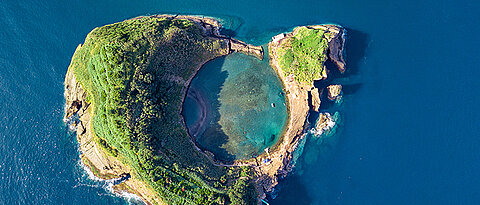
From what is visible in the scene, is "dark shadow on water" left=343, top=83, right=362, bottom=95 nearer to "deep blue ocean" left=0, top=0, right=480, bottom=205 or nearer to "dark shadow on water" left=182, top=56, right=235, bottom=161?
Answer: "deep blue ocean" left=0, top=0, right=480, bottom=205

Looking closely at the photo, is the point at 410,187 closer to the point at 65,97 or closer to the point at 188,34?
the point at 188,34

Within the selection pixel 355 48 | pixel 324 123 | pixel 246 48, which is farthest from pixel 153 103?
pixel 355 48

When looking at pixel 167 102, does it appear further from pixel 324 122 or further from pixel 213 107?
pixel 324 122

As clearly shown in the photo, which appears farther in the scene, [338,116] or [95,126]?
[338,116]

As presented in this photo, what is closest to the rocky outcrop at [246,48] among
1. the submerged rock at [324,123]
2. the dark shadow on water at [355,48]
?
the submerged rock at [324,123]

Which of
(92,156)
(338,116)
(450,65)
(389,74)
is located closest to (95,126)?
(92,156)

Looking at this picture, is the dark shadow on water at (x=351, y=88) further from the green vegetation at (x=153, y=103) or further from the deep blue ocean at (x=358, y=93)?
the green vegetation at (x=153, y=103)
